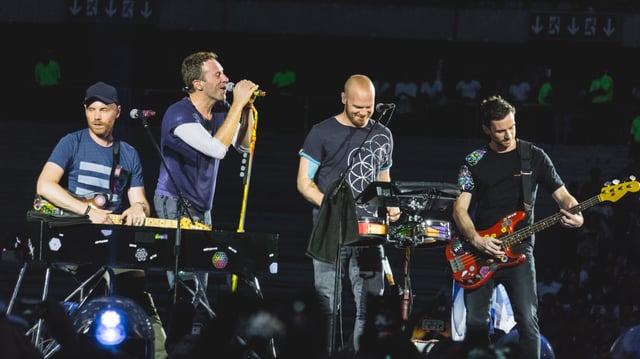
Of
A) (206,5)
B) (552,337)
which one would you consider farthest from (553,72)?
(552,337)

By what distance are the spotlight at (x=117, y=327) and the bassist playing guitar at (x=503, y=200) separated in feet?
9.07

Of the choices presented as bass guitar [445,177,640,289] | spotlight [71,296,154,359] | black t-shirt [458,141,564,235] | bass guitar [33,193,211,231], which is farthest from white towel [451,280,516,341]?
spotlight [71,296,154,359]

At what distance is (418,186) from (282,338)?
380 cm

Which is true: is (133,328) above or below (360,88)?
below

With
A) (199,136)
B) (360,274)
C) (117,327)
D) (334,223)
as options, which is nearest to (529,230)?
(360,274)

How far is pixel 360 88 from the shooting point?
8.49 meters

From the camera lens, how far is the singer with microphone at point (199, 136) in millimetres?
8531

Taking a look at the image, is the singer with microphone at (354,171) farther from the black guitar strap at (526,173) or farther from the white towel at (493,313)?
the black guitar strap at (526,173)

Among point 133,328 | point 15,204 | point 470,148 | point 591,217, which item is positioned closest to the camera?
point 133,328

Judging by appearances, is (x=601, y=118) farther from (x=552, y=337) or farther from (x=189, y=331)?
(x=189, y=331)

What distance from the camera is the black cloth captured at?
8047 mm

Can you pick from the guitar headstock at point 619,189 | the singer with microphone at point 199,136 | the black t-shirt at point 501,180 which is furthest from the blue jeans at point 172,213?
the guitar headstock at point 619,189

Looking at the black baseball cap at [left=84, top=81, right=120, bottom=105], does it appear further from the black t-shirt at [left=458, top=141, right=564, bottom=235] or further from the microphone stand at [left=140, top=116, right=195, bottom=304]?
the black t-shirt at [left=458, top=141, right=564, bottom=235]

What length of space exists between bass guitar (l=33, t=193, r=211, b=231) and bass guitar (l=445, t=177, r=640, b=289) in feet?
5.97
